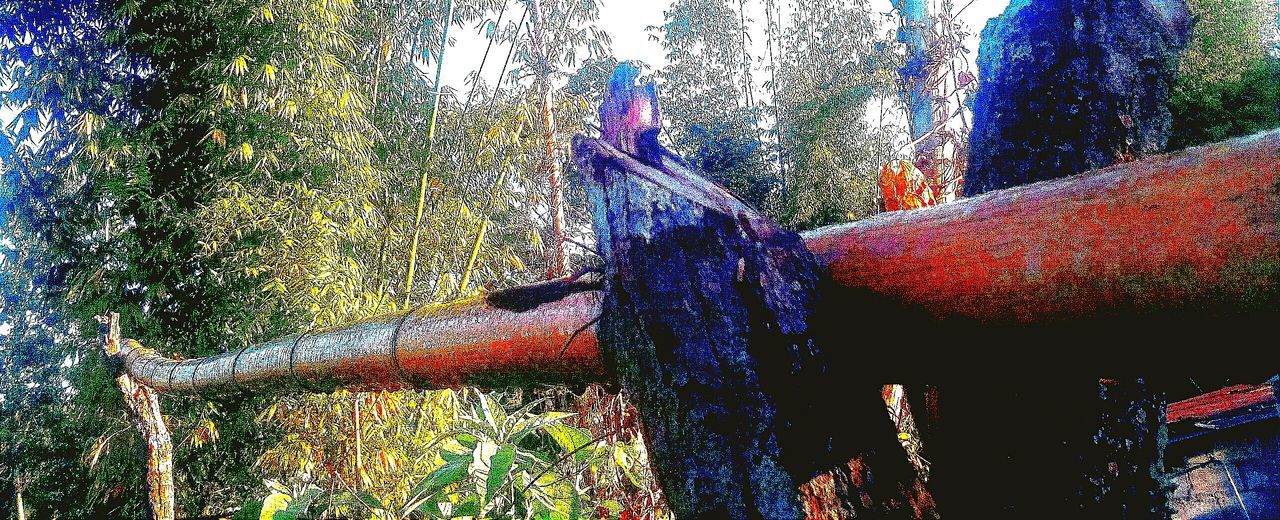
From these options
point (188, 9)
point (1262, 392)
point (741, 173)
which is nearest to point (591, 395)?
point (188, 9)

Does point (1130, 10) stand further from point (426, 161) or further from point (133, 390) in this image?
point (426, 161)

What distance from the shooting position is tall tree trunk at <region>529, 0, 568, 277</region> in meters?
6.34

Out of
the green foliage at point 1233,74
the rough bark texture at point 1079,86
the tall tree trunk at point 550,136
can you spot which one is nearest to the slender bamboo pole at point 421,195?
the tall tree trunk at point 550,136

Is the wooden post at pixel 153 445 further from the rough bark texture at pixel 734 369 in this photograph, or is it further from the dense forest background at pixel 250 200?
the rough bark texture at pixel 734 369

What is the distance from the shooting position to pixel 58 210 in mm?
4922

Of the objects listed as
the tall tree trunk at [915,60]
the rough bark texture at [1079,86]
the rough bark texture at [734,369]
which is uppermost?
the tall tree trunk at [915,60]

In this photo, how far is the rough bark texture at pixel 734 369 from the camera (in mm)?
434

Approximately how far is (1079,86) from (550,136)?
18.6 ft

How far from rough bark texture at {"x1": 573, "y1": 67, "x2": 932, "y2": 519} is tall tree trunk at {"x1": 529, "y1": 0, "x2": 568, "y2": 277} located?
5333 millimetres

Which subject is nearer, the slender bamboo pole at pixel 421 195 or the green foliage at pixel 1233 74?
the slender bamboo pole at pixel 421 195

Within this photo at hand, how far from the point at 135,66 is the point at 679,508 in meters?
5.62

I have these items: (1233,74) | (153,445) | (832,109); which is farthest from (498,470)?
(1233,74)

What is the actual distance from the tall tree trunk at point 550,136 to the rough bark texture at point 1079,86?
5.18 metres

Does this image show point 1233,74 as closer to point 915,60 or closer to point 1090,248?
point 915,60
